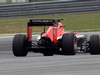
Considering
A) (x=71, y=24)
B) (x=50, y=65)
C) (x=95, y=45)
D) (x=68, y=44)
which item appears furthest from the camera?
(x=71, y=24)

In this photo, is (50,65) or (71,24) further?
(71,24)

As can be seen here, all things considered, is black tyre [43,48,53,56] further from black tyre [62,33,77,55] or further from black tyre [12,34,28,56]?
black tyre [12,34,28,56]

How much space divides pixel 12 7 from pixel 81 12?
15.2 ft

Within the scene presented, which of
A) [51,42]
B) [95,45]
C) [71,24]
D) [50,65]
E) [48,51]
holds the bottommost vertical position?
[50,65]

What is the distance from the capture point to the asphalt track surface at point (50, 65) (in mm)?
8692

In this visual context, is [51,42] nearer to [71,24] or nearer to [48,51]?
[48,51]

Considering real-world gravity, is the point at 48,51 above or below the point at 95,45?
below

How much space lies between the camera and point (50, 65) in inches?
376

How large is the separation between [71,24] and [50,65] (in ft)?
→ 38.7

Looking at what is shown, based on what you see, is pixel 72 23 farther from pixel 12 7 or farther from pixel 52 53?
pixel 52 53

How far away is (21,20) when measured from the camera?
2380 cm

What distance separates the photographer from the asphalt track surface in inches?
342

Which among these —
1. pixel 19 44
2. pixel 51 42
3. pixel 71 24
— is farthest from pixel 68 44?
pixel 71 24

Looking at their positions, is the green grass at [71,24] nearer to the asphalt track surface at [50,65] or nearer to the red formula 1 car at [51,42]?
the asphalt track surface at [50,65]
